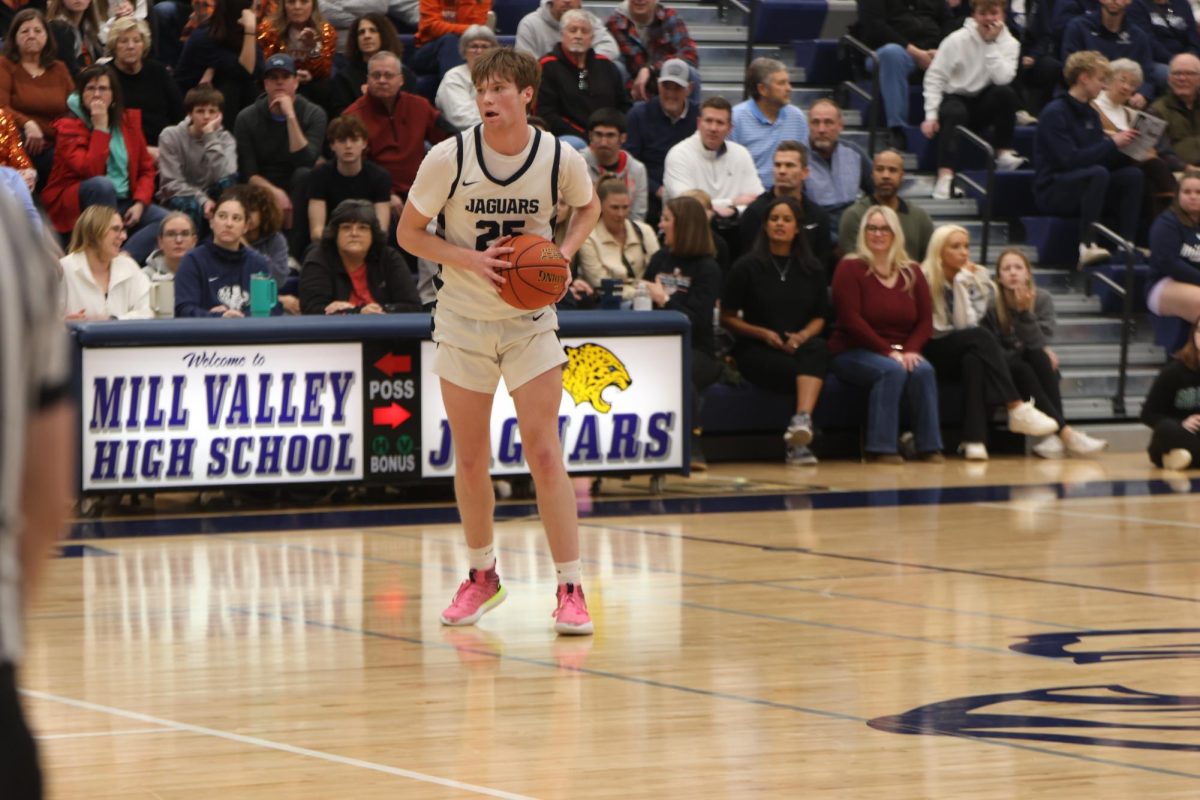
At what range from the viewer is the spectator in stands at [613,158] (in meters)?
13.3

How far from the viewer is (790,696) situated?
19.3 ft

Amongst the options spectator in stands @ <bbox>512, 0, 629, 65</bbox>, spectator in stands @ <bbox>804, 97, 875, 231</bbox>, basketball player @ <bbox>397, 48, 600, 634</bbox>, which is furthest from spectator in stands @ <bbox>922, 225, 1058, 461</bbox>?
basketball player @ <bbox>397, 48, 600, 634</bbox>

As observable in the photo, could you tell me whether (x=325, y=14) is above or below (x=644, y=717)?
above

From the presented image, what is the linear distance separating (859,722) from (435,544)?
4.22 meters

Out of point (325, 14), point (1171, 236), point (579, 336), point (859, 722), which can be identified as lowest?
point (859, 722)

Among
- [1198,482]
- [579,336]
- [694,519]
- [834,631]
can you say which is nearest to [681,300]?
[579,336]

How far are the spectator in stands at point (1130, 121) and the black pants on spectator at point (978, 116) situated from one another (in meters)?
0.80

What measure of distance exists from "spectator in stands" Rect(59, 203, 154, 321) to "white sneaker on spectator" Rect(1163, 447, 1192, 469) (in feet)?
21.5

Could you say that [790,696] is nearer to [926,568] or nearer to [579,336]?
[926,568]

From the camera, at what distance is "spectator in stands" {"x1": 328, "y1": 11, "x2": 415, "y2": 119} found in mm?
13961

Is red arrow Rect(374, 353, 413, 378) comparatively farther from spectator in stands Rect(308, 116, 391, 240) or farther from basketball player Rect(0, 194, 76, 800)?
basketball player Rect(0, 194, 76, 800)

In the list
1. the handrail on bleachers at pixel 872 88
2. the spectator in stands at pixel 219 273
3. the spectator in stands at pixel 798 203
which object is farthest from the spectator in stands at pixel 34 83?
the handrail on bleachers at pixel 872 88

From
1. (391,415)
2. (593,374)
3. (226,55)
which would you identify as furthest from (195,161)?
(593,374)

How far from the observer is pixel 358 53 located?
558 inches
